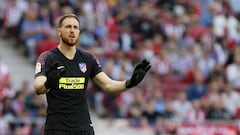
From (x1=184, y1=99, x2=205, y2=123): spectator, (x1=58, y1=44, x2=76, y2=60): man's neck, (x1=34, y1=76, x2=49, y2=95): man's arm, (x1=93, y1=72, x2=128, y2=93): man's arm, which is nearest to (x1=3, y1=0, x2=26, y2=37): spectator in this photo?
(x1=184, y1=99, x2=205, y2=123): spectator

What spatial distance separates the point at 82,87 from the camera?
7.79 m

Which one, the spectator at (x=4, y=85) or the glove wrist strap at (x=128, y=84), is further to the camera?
the spectator at (x=4, y=85)

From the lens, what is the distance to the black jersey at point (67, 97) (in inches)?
304

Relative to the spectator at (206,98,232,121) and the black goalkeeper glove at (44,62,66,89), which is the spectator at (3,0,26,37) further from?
the black goalkeeper glove at (44,62,66,89)

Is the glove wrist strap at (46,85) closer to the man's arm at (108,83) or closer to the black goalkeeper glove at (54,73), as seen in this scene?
the black goalkeeper glove at (54,73)

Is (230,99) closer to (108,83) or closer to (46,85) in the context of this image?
(108,83)

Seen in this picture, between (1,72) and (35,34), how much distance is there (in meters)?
1.87

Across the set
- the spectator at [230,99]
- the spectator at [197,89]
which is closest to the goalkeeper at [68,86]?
the spectator at [230,99]

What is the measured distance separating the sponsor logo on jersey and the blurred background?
6729 millimetres

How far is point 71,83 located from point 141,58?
35.7ft

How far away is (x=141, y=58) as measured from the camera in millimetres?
18578

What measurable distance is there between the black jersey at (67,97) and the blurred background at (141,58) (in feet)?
21.9

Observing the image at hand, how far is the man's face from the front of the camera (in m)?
7.74

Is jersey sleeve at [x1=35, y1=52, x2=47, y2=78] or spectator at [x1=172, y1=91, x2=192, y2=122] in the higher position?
spectator at [x1=172, y1=91, x2=192, y2=122]
